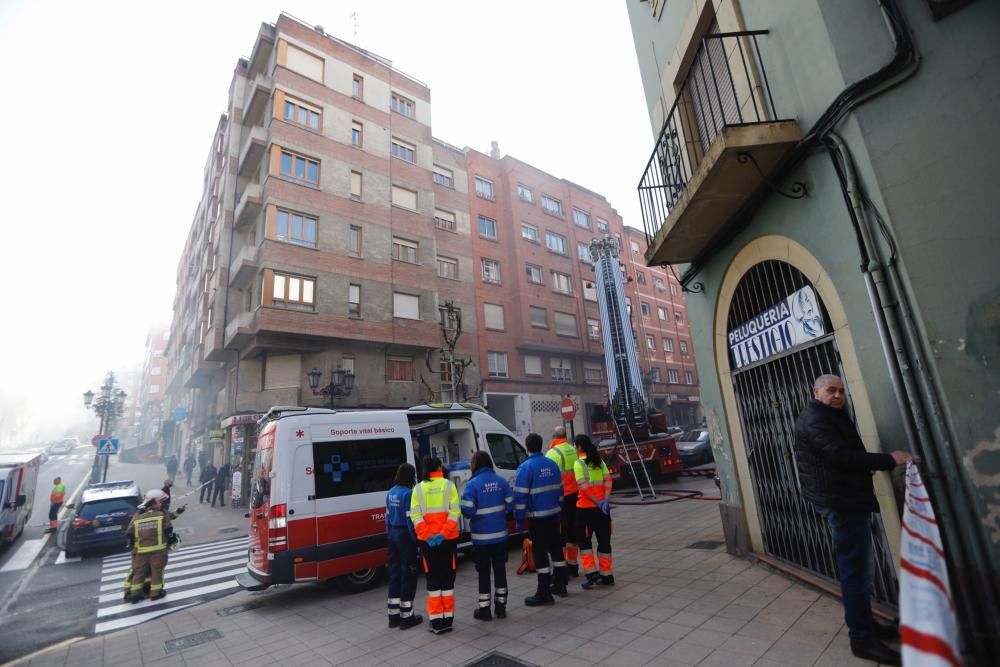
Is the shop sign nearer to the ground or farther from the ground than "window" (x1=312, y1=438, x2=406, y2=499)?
farther from the ground

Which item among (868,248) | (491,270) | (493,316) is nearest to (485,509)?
(868,248)

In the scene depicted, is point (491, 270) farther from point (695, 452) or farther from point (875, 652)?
point (875, 652)

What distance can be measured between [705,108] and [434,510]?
6.46 metres

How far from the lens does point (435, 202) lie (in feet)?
89.2

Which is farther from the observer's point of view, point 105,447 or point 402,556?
point 105,447

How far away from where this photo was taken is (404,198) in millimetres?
24281

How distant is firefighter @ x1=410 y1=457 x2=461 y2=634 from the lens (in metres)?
5.00

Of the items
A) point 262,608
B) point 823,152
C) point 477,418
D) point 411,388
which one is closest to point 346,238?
point 411,388

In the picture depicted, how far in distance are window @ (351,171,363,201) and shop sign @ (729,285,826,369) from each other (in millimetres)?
19630

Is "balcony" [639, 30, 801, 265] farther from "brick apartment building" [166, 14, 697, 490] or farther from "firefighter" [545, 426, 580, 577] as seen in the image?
"brick apartment building" [166, 14, 697, 490]

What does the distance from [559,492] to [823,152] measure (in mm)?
4318

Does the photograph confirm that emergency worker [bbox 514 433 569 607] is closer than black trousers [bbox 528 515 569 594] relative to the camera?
No

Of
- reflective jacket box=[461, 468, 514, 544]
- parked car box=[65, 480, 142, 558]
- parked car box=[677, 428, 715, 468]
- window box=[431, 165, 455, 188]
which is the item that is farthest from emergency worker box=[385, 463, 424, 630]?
window box=[431, 165, 455, 188]

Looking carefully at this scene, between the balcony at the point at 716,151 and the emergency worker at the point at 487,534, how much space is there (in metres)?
3.88
